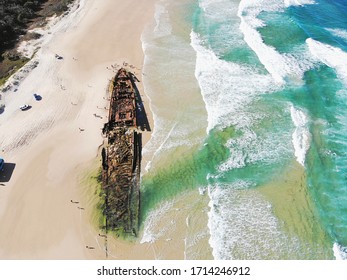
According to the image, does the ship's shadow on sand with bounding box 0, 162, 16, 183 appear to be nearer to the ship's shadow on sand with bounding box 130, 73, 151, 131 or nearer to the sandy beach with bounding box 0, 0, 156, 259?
the sandy beach with bounding box 0, 0, 156, 259

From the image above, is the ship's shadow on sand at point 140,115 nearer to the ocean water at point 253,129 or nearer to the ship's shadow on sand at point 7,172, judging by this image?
the ocean water at point 253,129

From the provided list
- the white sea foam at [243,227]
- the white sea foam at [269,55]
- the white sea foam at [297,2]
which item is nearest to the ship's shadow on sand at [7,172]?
the white sea foam at [243,227]

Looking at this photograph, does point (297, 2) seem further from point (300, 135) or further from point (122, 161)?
→ point (122, 161)

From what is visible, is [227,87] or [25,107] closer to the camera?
[25,107]

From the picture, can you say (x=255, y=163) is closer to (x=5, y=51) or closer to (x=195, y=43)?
(x=195, y=43)

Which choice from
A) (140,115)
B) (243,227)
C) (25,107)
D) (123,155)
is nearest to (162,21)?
(140,115)

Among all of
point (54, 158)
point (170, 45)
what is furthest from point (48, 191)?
point (170, 45)
